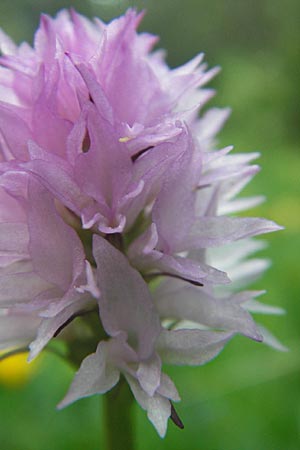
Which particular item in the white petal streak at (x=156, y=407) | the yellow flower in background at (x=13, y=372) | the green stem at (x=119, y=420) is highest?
the white petal streak at (x=156, y=407)

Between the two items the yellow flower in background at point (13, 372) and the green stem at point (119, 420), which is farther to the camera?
the yellow flower in background at point (13, 372)

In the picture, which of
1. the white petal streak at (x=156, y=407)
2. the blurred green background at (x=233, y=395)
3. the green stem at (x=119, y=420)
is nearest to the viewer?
the white petal streak at (x=156, y=407)

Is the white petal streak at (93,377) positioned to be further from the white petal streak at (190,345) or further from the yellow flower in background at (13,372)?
the yellow flower in background at (13,372)

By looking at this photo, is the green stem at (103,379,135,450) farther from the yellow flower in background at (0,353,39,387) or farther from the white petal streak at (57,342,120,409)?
the yellow flower in background at (0,353,39,387)

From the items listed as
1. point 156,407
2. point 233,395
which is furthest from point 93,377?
point 233,395

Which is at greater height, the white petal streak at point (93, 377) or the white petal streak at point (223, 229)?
the white petal streak at point (223, 229)

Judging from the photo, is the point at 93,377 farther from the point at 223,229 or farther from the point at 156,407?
the point at 223,229

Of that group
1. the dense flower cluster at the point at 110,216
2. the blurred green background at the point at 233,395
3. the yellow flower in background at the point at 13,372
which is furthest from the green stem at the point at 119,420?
the yellow flower in background at the point at 13,372
